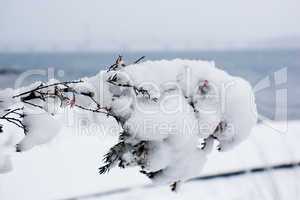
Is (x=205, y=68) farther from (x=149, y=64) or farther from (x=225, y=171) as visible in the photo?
(x=225, y=171)

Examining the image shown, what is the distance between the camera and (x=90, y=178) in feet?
17.9

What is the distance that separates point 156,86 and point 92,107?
0.90 feet

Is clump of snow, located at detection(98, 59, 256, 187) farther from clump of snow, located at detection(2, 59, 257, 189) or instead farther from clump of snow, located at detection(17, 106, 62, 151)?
clump of snow, located at detection(17, 106, 62, 151)

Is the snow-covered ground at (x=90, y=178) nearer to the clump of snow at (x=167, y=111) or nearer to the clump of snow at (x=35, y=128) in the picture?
the clump of snow at (x=167, y=111)

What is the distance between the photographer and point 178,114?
1.50 m

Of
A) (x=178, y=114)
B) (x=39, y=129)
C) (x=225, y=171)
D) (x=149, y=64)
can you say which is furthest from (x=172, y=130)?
(x=225, y=171)

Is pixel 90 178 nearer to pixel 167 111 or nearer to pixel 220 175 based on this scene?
pixel 220 175

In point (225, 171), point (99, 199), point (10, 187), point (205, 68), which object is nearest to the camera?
point (205, 68)

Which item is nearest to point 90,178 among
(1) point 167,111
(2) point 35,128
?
(2) point 35,128

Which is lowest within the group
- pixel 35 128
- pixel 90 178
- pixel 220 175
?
pixel 220 175

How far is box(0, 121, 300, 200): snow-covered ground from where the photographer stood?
5.07 meters

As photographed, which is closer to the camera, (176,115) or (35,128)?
(176,115)

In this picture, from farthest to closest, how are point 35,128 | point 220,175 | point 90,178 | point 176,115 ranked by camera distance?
1. point 220,175
2. point 90,178
3. point 35,128
4. point 176,115

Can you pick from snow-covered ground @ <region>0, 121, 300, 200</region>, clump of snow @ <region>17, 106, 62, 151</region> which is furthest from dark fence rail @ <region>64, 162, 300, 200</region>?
clump of snow @ <region>17, 106, 62, 151</region>
